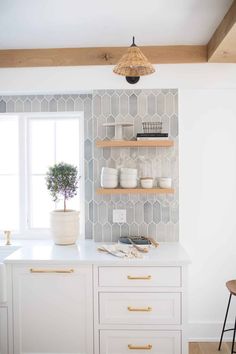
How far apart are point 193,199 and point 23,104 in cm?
174

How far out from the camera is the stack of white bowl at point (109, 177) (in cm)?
252

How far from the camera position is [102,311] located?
2189mm

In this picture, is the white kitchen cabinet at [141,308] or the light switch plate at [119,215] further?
the light switch plate at [119,215]

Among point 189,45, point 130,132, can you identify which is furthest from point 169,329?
point 189,45

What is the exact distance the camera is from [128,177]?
8.23ft

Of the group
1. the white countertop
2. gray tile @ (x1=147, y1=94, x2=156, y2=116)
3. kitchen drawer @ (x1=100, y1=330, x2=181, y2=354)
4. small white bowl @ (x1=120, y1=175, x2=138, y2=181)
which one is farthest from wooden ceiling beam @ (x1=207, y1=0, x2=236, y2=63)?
kitchen drawer @ (x1=100, y1=330, x2=181, y2=354)

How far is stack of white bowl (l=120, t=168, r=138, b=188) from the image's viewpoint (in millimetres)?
2510

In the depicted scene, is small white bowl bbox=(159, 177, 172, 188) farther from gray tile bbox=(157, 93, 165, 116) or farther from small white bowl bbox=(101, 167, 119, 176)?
gray tile bbox=(157, 93, 165, 116)

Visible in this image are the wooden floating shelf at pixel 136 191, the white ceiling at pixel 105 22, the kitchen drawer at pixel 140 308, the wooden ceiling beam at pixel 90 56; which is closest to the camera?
the white ceiling at pixel 105 22

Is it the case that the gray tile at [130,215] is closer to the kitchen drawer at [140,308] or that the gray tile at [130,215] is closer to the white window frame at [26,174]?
the white window frame at [26,174]

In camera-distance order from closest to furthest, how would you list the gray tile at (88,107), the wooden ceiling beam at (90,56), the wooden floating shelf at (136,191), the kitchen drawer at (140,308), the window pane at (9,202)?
the kitchen drawer at (140,308)
the wooden floating shelf at (136,191)
the wooden ceiling beam at (90,56)
the gray tile at (88,107)
the window pane at (9,202)

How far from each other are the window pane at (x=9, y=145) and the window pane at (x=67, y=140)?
1.30ft

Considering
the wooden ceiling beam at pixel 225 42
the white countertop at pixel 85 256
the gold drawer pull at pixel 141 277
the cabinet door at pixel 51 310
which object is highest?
the wooden ceiling beam at pixel 225 42

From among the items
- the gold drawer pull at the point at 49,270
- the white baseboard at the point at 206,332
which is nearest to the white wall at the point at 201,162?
the white baseboard at the point at 206,332
